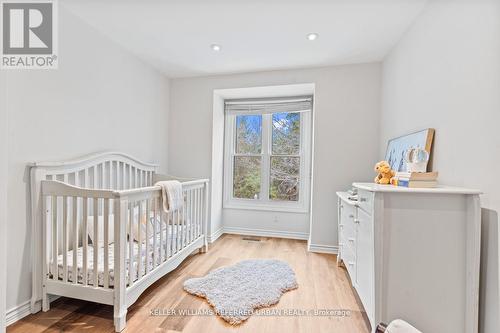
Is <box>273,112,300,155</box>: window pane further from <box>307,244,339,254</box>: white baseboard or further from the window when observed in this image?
<box>307,244,339,254</box>: white baseboard

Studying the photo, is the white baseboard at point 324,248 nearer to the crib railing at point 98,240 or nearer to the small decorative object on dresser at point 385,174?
the small decorative object on dresser at point 385,174

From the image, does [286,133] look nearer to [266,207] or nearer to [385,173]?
[266,207]

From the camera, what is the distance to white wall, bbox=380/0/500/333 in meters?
1.25

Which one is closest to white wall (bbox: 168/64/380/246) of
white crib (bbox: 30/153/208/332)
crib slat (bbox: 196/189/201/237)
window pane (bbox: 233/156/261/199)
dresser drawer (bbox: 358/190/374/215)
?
window pane (bbox: 233/156/261/199)

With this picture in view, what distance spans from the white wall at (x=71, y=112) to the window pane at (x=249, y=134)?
1380mm

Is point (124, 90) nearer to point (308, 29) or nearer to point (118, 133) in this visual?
point (118, 133)

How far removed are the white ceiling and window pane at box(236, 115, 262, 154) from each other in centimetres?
102

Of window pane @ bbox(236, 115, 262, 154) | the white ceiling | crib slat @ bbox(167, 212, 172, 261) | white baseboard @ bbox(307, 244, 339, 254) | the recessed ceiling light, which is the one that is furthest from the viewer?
window pane @ bbox(236, 115, 262, 154)

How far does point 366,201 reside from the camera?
1628mm

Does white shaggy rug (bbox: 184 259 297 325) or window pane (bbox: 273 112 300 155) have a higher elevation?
window pane (bbox: 273 112 300 155)

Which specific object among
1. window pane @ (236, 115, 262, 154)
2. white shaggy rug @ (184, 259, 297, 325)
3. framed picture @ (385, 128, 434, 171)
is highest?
window pane @ (236, 115, 262, 154)

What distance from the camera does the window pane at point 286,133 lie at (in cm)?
382

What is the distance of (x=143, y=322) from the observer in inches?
68.2

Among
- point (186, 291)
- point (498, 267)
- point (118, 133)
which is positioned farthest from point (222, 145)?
point (498, 267)
